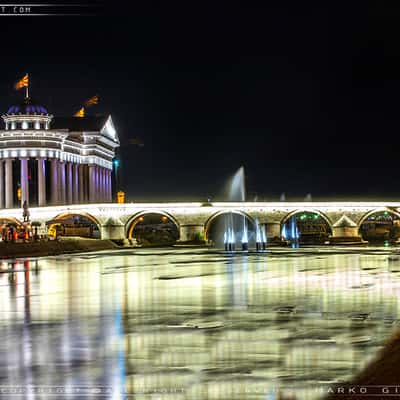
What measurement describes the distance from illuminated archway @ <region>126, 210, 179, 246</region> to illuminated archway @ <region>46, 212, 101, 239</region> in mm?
4616

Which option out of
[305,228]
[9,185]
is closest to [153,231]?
[9,185]

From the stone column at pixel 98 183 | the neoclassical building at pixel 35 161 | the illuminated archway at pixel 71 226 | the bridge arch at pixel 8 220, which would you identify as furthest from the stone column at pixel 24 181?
the stone column at pixel 98 183

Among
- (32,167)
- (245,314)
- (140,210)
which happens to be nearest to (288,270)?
(245,314)

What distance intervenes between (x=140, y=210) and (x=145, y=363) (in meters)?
86.9

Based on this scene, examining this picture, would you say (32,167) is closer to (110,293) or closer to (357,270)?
(357,270)

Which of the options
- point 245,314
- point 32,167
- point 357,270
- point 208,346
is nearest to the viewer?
point 208,346

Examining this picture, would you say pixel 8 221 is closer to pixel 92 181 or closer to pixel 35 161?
pixel 35 161

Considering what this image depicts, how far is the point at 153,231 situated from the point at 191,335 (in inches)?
4795

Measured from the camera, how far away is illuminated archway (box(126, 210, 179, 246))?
105000 mm

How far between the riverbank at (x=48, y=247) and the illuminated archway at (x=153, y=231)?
14.1m

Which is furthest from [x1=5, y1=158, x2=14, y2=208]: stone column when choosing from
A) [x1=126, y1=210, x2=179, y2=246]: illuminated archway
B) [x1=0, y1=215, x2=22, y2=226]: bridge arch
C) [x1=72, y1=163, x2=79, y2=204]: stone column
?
[x1=126, y1=210, x2=179, y2=246]: illuminated archway

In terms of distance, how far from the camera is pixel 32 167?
121 meters

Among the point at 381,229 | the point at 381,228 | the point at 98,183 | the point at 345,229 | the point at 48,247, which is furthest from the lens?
the point at 381,228

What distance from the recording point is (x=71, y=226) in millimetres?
109438
